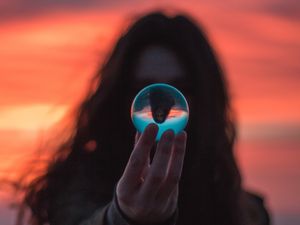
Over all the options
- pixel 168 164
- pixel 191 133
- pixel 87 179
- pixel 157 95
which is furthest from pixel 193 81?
pixel 168 164

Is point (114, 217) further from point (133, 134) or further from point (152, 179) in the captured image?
point (133, 134)

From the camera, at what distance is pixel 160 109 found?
143 inches

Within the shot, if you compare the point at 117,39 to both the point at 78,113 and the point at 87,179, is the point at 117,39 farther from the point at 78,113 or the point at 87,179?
the point at 87,179

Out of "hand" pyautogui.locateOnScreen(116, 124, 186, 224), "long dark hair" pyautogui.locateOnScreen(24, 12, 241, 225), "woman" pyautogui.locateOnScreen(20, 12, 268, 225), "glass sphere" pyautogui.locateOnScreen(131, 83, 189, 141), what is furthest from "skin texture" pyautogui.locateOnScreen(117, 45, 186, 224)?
"long dark hair" pyautogui.locateOnScreen(24, 12, 241, 225)

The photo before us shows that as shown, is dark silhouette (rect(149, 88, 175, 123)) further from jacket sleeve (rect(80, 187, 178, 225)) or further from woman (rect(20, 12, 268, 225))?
woman (rect(20, 12, 268, 225))

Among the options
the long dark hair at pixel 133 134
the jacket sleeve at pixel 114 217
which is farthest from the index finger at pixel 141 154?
the long dark hair at pixel 133 134

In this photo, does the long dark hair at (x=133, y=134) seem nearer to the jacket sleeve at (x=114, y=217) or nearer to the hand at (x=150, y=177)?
the jacket sleeve at (x=114, y=217)

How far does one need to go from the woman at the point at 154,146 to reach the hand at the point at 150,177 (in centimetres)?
129

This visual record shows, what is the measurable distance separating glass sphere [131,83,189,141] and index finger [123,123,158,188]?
46 cm

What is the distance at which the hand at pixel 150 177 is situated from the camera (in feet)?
10.2

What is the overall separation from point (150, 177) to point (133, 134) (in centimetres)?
204

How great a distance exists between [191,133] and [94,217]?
1.82 metres

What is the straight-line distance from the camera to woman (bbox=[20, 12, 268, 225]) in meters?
4.96

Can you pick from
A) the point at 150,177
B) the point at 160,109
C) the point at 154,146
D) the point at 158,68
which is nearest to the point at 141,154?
the point at 150,177
